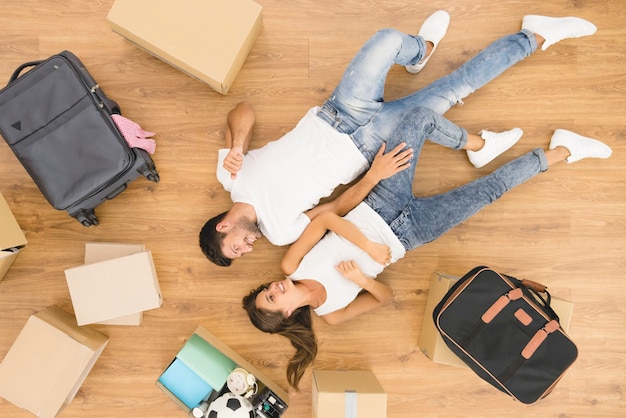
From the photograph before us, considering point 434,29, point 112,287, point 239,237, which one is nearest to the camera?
point 239,237

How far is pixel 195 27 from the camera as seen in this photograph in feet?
5.08

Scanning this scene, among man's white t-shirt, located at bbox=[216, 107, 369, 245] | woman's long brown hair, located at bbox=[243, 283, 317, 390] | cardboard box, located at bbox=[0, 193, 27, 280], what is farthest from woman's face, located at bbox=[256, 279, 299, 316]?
cardboard box, located at bbox=[0, 193, 27, 280]

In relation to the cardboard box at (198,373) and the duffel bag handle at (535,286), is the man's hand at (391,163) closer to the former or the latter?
the duffel bag handle at (535,286)

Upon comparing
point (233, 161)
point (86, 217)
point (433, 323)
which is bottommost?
point (433, 323)

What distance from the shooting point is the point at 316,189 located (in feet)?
5.25

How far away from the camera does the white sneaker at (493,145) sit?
174 cm

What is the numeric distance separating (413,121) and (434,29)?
1.52 feet

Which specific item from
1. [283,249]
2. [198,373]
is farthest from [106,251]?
[283,249]

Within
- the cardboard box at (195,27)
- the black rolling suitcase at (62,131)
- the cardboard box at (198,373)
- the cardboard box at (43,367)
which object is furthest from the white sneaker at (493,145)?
the cardboard box at (43,367)

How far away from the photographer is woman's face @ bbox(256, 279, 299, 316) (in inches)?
60.6

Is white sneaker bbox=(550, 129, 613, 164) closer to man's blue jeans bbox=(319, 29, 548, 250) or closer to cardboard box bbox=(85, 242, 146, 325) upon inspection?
man's blue jeans bbox=(319, 29, 548, 250)

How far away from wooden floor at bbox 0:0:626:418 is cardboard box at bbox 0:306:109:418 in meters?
0.21

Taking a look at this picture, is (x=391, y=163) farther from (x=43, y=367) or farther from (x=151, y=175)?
(x=43, y=367)

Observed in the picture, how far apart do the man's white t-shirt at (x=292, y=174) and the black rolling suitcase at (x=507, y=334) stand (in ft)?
2.09
